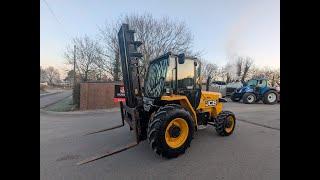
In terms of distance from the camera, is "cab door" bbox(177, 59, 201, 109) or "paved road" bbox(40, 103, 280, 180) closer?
"paved road" bbox(40, 103, 280, 180)

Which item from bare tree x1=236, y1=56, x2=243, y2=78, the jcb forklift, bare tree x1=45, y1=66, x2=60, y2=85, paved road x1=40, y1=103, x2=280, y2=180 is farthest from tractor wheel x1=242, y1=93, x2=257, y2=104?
bare tree x1=45, y1=66, x2=60, y2=85

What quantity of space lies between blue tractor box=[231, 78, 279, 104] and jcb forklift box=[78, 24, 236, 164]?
1134 centimetres

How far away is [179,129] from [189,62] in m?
1.81

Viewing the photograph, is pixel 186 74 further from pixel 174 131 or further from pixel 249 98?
pixel 249 98

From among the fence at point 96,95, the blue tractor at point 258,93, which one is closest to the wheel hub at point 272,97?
the blue tractor at point 258,93

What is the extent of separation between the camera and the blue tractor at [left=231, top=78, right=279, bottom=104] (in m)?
16.3

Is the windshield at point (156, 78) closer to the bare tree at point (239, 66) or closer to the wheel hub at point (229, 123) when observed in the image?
the wheel hub at point (229, 123)

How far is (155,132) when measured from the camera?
4301 mm

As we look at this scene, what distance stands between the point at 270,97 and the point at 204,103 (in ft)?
41.0

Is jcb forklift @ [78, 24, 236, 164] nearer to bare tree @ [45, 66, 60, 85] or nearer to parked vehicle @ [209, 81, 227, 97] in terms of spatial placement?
parked vehicle @ [209, 81, 227, 97]

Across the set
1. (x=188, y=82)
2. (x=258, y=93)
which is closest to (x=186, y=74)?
(x=188, y=82)

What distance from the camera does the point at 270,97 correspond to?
16.3m
